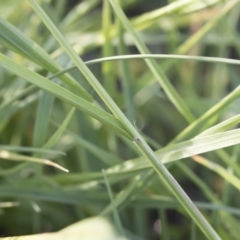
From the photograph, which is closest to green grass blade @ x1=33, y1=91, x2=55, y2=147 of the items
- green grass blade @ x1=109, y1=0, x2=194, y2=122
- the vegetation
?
the vegetation

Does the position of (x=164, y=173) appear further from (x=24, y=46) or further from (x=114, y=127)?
(x=24, y=46)

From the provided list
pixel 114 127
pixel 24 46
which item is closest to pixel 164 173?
pixel 114 127

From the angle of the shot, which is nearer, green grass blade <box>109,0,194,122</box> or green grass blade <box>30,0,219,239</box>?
green grass blade <box>30,0,219,239</box>

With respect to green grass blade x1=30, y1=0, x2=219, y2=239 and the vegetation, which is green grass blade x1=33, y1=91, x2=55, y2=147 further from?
green grass blade x1=30, y1=0, x2=219, y2=239

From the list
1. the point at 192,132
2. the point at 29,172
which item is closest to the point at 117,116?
the point at 192,132

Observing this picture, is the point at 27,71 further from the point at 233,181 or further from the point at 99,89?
the point at 233,181

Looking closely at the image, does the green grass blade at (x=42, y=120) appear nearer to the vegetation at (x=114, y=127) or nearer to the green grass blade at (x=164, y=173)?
the vegetation at (x=114, y=127)

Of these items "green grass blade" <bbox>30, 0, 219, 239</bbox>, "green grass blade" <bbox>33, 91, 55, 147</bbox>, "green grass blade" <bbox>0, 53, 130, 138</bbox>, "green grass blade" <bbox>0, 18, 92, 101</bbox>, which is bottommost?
"green grass blade" <bbox>30, 0, 219, 239</bbox>

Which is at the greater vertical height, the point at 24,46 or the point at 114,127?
the point at 24,46
